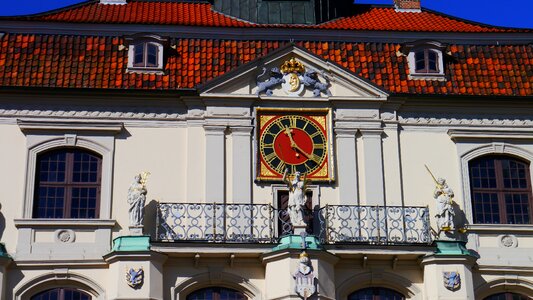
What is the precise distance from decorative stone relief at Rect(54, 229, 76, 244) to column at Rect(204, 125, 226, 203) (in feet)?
10.3

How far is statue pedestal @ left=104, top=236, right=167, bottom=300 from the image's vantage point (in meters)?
21.8

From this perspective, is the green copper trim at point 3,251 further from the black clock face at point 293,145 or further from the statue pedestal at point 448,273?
the statue pedestal at point 448,273

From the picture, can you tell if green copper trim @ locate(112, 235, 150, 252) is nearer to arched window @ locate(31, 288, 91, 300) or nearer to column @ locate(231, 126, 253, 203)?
arched window @ locate(31, 288, 91, 300)

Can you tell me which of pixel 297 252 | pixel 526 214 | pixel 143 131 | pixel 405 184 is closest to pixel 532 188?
pixel 526 214

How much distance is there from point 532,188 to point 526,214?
684 millimetres

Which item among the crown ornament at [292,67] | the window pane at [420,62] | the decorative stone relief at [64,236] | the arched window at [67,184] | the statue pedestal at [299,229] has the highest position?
the window pane at [420,62]

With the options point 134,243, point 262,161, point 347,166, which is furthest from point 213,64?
point 134,243

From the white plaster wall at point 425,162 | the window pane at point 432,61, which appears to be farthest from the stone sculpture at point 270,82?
the window pane at point 432,61

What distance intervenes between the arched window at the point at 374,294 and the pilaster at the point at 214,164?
372cm

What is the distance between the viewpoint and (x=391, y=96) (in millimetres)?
24891

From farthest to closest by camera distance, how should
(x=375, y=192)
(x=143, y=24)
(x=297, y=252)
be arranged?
(x=143, y=24), (x=375, y=192), (x=297, y=252)

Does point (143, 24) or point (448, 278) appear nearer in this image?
point (448, 278)

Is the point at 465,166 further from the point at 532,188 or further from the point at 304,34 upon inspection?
the point at 304,34

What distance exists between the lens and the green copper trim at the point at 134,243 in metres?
22.0
